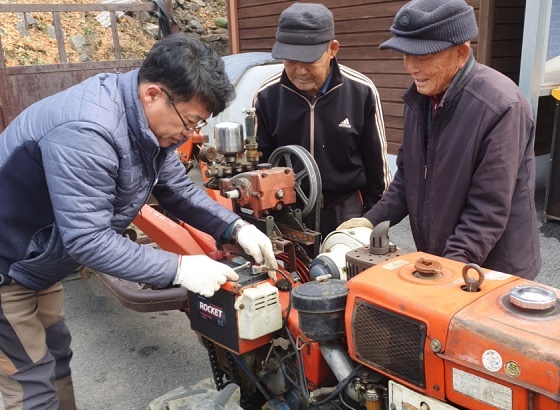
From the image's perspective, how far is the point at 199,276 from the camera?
1.85 meters

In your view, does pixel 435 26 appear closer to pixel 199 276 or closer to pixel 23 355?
pixel 199 276

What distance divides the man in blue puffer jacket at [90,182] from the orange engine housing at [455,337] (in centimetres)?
58

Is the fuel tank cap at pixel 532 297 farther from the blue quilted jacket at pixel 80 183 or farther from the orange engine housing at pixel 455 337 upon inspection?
the blue quilted jacket at pixel 80 183

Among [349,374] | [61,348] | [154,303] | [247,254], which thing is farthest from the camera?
[154,303]

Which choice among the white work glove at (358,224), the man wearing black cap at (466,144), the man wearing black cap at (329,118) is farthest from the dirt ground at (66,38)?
the man wearing black cap at (466,144)

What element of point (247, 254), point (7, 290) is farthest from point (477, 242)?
point (7, 290)

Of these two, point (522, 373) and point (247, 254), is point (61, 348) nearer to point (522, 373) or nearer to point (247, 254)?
point (247, 254)

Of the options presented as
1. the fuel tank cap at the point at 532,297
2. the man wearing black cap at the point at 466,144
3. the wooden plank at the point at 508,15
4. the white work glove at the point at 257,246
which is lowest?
the white work glove at the point at 257,246

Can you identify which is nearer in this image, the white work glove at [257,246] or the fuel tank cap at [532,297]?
the fuel tank cap at [532,297]

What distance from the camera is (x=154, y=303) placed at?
9.65 ft

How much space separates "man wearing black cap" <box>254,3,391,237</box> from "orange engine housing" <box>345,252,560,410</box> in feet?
4.06

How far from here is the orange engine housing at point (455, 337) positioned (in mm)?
1199

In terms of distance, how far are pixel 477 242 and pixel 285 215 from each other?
915 mm

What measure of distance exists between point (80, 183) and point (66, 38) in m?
10.1
